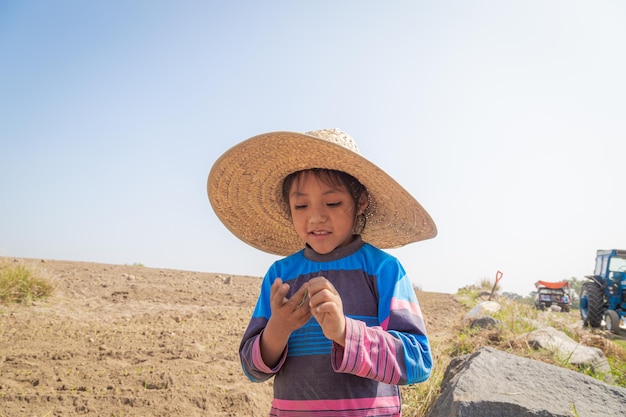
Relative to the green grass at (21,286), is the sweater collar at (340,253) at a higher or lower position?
higher

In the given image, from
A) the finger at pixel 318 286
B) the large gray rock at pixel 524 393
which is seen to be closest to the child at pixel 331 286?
the finger at pixel 318 286

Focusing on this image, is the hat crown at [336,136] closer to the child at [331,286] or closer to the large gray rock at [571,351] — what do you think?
the child at [331,286]

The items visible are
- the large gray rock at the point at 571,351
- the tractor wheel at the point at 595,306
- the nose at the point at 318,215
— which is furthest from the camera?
the tractor wheel at the point at 595,306

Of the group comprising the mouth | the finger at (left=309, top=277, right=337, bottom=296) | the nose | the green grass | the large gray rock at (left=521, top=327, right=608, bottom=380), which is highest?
the nose

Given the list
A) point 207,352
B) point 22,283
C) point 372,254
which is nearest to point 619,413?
point 372,254

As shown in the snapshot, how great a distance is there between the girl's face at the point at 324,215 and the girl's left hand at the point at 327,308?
0.43 metres

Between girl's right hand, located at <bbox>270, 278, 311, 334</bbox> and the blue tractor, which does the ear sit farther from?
the blue tractor

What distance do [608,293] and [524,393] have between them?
9.67 m

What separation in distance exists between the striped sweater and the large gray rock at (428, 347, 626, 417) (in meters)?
0.75

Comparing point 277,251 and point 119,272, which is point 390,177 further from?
point 119,272

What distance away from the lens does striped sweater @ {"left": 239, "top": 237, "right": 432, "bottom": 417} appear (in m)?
1.45

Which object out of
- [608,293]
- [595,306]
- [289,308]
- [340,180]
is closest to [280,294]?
[289,308]

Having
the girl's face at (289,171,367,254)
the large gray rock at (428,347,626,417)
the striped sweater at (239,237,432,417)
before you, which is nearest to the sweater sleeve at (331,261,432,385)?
the striped sweater at (239,237,432,417)

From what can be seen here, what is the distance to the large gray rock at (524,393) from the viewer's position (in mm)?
2146
